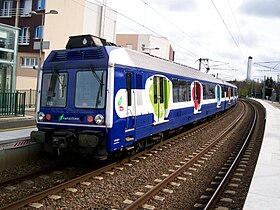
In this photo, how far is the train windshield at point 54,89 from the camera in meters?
8.73

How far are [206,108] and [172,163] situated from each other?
10740 millimetres

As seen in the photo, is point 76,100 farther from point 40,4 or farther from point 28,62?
point 40,4

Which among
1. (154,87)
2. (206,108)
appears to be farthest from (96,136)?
(206,108)

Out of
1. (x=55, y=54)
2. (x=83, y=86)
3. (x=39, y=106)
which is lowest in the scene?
(x=39, y=106)

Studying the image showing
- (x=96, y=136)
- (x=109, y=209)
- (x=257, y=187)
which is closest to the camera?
(x=109, y=209)

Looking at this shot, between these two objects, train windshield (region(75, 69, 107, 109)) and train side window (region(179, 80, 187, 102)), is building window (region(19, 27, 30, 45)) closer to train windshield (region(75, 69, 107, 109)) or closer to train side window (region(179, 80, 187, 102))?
train side window (region(179, 80, 187, 102))

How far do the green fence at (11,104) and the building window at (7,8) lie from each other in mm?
20118

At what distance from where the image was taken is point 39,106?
9.05 meters

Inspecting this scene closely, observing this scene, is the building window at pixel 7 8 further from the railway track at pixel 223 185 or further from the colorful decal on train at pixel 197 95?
the railway track at pixel 223 185

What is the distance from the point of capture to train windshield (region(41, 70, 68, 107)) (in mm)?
8734

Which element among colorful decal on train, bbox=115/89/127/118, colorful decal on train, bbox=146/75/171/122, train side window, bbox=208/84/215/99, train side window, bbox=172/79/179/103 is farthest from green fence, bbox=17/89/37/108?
colorful decal on train, bbox=115/89/127/118

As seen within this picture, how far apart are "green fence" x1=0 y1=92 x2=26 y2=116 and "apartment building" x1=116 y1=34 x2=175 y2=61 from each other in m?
41.3

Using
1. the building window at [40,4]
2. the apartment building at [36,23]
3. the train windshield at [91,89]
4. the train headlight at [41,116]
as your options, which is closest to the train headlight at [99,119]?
the train windshield at [91,89]

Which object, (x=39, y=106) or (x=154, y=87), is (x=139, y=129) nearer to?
(x=154, y=87)
